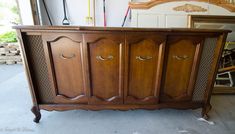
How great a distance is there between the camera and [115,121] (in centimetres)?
162

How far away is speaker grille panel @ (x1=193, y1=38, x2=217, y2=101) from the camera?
140cm

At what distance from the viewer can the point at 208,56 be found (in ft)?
4.75

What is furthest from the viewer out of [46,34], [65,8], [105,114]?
[65,8]

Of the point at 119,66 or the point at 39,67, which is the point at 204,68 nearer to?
the point at 119,66

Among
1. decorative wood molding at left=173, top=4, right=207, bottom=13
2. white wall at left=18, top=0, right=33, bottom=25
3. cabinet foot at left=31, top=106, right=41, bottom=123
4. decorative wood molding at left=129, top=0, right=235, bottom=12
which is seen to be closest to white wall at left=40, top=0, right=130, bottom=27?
white wall at left=18, top=0, right=33, bottom=25

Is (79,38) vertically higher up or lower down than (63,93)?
higher up

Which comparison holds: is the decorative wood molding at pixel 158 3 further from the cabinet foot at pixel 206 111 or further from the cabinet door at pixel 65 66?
the cabinet foot at pixel 206 111

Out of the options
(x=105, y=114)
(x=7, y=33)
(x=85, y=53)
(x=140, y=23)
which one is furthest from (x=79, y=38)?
(x=7, y=33)

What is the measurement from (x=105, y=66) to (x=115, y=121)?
645 mm

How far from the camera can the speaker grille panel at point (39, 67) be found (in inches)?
52.0

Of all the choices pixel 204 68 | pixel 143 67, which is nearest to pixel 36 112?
pixel 143 67

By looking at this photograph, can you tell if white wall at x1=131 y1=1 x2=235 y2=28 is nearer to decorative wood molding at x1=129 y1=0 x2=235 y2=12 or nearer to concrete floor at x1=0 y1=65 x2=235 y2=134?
decorative wood molding at x1=129 y1=0 x2=235 y2=12

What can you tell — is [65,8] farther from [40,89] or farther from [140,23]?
[40,89]

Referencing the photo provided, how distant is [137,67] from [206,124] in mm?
979
